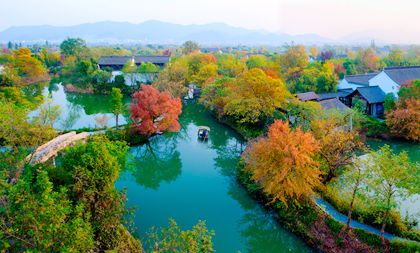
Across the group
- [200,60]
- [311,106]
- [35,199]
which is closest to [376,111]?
Answer: [311,106]

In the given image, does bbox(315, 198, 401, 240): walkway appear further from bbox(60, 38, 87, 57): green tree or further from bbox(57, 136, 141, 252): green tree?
bbox(60, 38, 87, 57): green tree

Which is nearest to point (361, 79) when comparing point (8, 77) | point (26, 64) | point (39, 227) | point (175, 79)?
point (175, 79)

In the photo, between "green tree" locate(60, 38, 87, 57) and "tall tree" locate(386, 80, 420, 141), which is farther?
Answer: "green tree" locate(60, 38, 87, 57)

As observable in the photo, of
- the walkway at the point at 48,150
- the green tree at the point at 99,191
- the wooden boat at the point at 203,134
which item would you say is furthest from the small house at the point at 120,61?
the green tree at the point at 99,191

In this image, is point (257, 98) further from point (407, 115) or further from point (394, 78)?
point (394, 78)

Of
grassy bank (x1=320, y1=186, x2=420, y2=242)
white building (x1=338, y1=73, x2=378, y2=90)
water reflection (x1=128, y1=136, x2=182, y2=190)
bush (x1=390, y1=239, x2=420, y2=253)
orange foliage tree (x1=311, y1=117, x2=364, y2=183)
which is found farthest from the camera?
white building (x1=338, y1=73, x2=378, y2=90)

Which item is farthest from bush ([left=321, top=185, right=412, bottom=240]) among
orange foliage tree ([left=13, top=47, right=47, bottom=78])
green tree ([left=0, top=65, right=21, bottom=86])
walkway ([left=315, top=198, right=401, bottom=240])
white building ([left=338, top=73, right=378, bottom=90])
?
orange foliage tree ([left=13, top=47, right=47, bottom=78])
